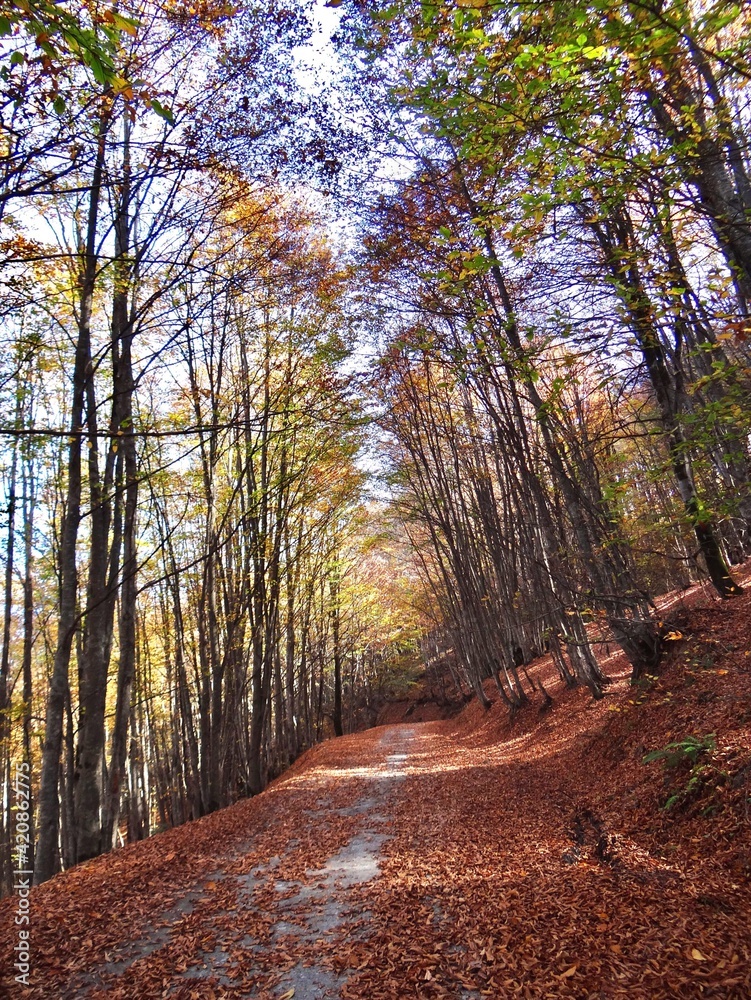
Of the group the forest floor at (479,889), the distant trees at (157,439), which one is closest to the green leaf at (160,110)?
the distant trees at (157,439)

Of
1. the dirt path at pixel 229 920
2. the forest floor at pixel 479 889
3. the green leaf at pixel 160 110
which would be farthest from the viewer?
the dirt path at pixel 229 920

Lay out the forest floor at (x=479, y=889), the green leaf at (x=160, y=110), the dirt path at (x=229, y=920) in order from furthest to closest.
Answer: the dirt path at (x=229, y=920) → the forest floor at (x=479, y=889) → the green leaf at (x=160, y=110)

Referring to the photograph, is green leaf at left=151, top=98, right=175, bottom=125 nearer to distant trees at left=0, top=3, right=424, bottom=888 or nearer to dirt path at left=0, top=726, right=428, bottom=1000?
distant trees at left=0, top=3, right=424, bottom=888

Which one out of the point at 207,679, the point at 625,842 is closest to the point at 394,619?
the point at 207,679

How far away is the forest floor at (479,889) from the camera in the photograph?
2.91 meters

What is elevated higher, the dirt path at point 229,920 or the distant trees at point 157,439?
the distant trees at point 157,439

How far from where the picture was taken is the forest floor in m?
2.91

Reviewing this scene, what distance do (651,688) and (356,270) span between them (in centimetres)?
765

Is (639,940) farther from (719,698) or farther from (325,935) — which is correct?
(719,698)

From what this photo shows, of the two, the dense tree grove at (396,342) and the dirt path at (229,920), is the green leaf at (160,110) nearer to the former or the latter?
the dense tree grove at (396,342)

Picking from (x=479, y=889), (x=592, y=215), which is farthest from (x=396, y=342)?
(x=479, y=889)

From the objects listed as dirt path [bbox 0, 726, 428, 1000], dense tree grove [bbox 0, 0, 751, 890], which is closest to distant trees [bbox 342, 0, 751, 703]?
dense tree grove [bbox 0, 0, 751, 890]

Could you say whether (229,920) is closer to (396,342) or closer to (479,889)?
(479,889)

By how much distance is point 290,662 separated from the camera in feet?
56.4
